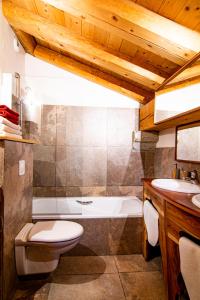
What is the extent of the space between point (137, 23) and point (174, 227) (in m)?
1.52

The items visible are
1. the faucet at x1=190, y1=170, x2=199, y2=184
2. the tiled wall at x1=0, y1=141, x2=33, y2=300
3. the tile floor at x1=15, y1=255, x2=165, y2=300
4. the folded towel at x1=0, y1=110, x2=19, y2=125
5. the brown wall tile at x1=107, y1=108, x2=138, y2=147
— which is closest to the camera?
the tiled wall at x1=0, y1=141, x2=33, y2=300

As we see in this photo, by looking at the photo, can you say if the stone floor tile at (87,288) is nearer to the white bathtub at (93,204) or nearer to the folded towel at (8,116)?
the white bathtub at (93,204)

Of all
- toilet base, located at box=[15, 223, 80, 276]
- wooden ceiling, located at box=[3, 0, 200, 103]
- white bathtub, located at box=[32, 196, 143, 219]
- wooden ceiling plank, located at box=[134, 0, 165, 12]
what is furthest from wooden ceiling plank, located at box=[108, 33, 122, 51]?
white bathtub, located at box=[32, 196, 143, 219]

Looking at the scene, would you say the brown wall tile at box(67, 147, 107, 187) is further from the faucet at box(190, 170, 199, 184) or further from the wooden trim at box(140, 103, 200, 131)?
the faucet at box(190, 170, 199, 184)

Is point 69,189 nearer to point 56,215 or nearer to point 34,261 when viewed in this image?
point 56,215

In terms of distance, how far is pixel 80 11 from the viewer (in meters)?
1.53

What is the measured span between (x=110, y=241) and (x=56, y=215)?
692 mm

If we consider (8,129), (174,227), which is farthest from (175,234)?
(8,129)

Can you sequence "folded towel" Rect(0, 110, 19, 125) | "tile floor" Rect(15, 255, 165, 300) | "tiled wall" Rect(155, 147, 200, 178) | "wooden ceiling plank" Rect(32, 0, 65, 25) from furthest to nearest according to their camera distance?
"tiled wall" Rect(155, 147, 200, 178)
"wooden ceiling plank" Rect(32, 0, 65, 25)
"tile floor" Rect(15, 255, 165, 300)
"folded towel" Rect(0, 110, 19, 125)

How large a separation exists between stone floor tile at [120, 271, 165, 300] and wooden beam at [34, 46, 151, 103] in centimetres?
224

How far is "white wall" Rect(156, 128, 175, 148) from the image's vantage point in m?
2.52

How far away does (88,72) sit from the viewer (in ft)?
9.33

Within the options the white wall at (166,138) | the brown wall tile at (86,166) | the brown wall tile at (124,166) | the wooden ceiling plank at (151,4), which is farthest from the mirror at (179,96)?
the brown wall tile at (86,166)

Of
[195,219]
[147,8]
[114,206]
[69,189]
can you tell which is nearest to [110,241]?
[114,206]
